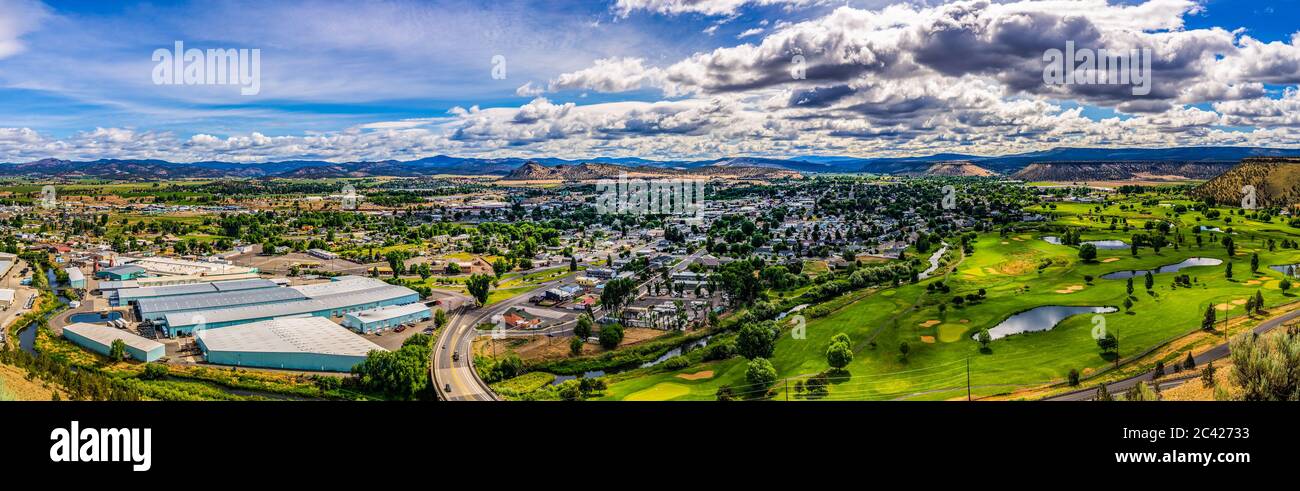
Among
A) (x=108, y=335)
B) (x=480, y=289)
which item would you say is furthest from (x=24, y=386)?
(x=480, y=289)

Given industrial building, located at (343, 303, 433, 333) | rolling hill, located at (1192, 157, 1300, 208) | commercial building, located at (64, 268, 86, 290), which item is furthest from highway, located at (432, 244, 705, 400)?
rolling hill, located at (1192, 157, 1300, 208)

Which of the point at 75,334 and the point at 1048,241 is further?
the point at 1048,241

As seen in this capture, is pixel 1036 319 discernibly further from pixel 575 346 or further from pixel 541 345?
pixel 541 345

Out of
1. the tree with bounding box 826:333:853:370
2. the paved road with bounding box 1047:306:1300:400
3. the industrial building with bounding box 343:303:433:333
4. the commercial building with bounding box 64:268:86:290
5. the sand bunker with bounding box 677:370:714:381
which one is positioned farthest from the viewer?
the commercial building with bounding box 64:268:86:290

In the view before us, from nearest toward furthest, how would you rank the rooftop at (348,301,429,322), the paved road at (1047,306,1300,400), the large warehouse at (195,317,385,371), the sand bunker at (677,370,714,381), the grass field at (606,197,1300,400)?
the paved road at (1047,306,1300,400)
the grass field at (606,197,1300,400)
the sand bunker at (677,370,714,381)
the large warehouse at (195,317,385,371)
the rooftop at (348,301,429,322)

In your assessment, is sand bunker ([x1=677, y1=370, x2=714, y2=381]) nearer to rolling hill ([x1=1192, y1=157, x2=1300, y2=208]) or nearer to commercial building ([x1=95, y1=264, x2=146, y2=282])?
commercial building ([x1=95, y1=264, x2=146, y2=282])
